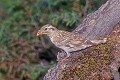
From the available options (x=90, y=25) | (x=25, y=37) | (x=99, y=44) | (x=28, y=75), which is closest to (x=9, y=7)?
(x=25, y=37)

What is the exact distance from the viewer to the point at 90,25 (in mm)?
7570

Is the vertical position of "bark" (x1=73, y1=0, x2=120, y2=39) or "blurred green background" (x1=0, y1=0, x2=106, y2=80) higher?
"bark" (x1=73, y1=0, x2=120, y2=39)

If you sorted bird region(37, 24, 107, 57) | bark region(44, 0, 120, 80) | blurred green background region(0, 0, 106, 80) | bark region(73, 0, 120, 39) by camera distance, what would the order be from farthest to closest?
blurred green background region(0, 0, 106, 80) → bark region(73, 0, 120, 39) → bird region(37, 24, 107, 57) → bark region(44, 0, 120, 80)

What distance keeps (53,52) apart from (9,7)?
1648mm

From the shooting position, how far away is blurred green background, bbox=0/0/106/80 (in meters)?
10.7

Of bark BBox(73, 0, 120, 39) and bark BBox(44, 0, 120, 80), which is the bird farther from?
bark BBox(73, 0, 120, 39)

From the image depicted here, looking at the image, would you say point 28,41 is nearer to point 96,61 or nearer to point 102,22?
point 102,22

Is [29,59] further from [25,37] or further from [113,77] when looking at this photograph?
[113,77]

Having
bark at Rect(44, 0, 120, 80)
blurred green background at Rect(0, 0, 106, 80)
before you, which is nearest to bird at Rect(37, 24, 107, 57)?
bark at Rect(44, 0, 120, 80)

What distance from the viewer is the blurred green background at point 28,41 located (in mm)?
10722

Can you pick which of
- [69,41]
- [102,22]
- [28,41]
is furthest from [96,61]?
[28,41]

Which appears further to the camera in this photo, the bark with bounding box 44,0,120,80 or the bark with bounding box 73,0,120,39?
the bark with bounding box 73,0,120,39

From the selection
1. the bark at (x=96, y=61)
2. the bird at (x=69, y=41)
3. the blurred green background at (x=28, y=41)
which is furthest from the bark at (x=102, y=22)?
the blurred green background at (x=28, y=41)

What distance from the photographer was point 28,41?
10.9m
